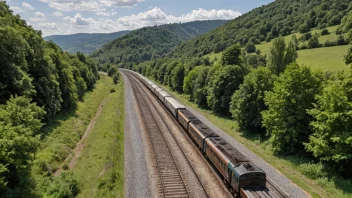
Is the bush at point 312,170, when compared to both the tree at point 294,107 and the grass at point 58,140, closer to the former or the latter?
the tree at point 294,107

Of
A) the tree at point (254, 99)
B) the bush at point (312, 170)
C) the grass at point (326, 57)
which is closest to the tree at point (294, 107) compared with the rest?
the bush at point (312, 170)

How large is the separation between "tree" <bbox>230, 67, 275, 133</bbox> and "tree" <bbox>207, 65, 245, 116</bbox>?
29.2 ft

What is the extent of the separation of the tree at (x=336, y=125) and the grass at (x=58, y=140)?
81.0ft

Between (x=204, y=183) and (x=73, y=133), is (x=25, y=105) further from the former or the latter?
(x=204, y=183)

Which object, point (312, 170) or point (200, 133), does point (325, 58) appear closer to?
point (312, 170)

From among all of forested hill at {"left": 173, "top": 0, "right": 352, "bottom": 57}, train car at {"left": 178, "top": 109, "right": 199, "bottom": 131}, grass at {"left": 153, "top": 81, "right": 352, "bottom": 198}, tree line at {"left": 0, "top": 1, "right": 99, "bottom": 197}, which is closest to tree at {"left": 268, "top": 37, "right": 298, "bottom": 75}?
grass at {"left": 153, "top": 81, "right": 352, "bottom": 198}

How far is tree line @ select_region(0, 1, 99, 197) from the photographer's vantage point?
18.2 meters

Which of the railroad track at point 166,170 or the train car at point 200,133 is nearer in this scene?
the railroad track at point 166,170

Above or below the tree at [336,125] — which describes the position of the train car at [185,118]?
below

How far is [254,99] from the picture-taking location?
39219 millimetres

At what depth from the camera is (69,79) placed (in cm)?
5944

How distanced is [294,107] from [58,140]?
1208 inches

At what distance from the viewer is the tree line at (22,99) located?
18.2m

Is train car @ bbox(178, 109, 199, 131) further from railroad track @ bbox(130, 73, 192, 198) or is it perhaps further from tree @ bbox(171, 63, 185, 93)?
tree @ bbox(171, 63, 185, 93)
